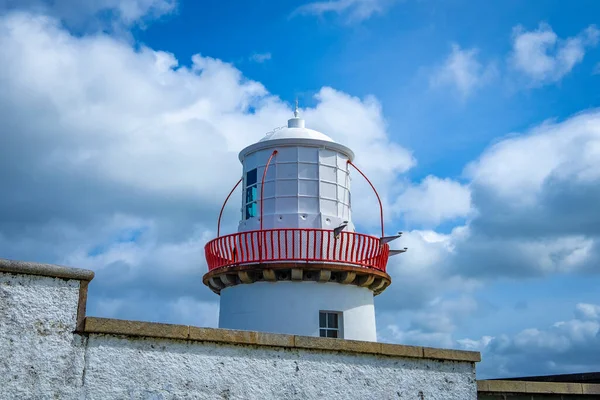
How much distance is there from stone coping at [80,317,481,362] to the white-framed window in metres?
2.92

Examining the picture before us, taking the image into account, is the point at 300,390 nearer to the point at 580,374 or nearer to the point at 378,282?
the point at 378,282

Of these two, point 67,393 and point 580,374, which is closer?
point 67,393

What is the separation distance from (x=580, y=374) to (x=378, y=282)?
179 inches

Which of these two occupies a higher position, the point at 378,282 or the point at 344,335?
the point at 378,282

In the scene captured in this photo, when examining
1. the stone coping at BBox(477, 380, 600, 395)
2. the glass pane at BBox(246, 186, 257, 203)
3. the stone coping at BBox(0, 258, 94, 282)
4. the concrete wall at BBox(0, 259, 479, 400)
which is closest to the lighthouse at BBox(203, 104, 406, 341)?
the glass pane at BBox(246, 186, 257, 203)

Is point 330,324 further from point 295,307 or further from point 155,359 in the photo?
point 155,359

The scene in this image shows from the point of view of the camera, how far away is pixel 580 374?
12852 mm

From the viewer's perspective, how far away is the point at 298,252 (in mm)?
11211

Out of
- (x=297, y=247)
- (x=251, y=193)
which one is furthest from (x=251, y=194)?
(x=297, y=247)

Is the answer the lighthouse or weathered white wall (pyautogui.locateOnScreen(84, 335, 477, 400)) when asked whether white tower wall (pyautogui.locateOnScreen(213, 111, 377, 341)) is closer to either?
the lighthouse

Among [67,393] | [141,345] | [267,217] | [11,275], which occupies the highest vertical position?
[267,217]

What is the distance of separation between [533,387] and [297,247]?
4343 mm

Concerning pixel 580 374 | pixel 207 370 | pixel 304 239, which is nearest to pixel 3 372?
pixel 207 370

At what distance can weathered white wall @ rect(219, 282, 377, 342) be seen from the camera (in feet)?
36.7
